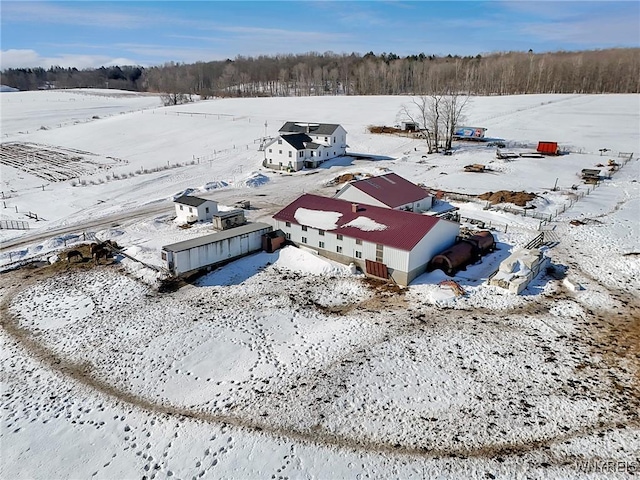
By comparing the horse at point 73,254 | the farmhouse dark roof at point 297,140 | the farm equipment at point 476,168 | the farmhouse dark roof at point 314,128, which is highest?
the farmhouse dark roof at point 314,128

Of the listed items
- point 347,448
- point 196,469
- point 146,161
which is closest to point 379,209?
point 347,448

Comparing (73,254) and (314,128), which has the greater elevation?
(314,128)

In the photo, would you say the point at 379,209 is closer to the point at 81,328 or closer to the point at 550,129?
the point at 81,328

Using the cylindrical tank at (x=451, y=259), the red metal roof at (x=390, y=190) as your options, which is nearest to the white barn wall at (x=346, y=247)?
the cylindrical tank at (x=451, y=259)

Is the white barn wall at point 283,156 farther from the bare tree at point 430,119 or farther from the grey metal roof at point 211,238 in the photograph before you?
the grey metal roof at point 211,238

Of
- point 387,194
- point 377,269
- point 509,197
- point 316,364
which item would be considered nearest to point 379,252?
point 377,269

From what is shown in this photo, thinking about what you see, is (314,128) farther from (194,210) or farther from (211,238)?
(211,238)
